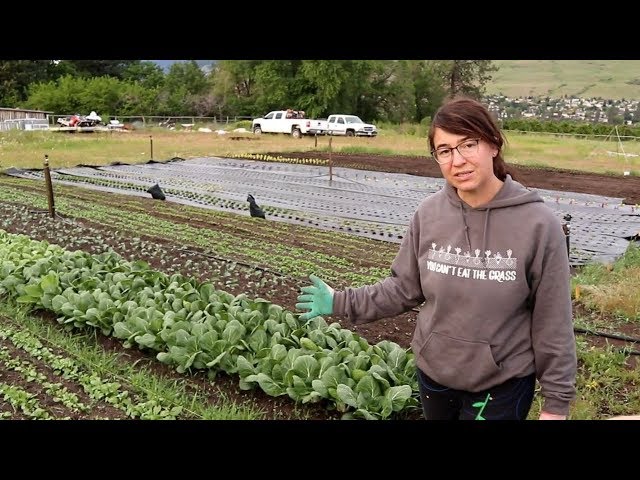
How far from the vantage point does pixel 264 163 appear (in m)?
16.7

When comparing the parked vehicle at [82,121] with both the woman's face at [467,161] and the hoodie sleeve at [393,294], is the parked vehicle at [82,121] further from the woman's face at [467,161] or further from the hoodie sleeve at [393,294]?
the woman's face at [467,161]

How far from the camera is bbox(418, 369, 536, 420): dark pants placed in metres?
1.74

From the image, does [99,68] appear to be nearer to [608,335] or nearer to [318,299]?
[608,335]

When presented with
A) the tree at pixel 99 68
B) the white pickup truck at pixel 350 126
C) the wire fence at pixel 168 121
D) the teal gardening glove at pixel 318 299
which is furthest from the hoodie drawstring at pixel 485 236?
the tree at pixel 99 68

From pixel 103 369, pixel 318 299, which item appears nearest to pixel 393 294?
pixel 318 299

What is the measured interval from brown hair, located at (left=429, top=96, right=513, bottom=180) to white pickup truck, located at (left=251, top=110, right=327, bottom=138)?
24593 millimetres

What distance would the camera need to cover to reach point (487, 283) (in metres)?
1.66

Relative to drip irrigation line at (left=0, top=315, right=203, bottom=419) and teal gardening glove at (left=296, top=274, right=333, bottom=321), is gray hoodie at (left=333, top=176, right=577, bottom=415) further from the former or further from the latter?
drip irrigation line at (left=0, top=315, right=203, bottom=419)

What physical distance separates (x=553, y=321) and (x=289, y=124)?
83.0 feet

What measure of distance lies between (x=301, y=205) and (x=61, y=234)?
163 inches

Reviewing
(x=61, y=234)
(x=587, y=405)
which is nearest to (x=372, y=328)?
(x=587, y=405)

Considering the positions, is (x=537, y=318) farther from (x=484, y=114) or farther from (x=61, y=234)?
(x=61, y=234)

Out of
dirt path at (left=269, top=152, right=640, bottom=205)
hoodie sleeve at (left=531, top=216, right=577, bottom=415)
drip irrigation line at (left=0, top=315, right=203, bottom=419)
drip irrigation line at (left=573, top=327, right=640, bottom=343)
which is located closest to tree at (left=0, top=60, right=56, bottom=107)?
dirt path at (left=269, top=152, right=640, bottom=205)

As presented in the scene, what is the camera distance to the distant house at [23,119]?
70.8 feet
